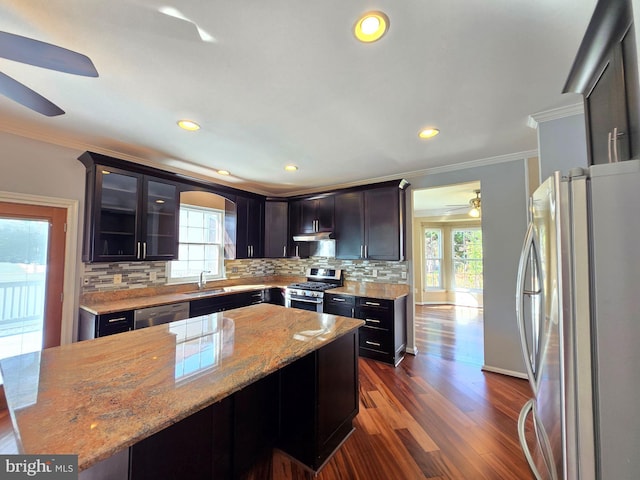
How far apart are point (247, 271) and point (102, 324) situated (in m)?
2.28

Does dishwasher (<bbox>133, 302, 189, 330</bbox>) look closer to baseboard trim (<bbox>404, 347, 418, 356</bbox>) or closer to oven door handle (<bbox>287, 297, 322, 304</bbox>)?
oven door handle (<bbox>287, 297, 322, 304</bbox>)

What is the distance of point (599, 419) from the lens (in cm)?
77

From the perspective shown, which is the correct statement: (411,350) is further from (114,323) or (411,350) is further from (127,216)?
(127,216)

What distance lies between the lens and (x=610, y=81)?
1.06 metres

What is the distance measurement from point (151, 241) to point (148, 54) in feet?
7.03

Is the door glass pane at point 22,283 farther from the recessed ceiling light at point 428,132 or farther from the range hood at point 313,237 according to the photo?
the recessed ceiling light at point 428,132

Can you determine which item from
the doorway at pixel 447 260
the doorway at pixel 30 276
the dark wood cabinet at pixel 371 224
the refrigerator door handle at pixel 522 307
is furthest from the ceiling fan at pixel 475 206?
the doorway at pixel 30 276

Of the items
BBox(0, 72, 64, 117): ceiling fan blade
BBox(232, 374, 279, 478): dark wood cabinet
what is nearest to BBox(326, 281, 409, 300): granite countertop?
BBox(232, 374, 279, 478): dark wood cabinet

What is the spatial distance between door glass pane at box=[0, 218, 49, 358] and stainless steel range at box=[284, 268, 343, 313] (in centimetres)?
268

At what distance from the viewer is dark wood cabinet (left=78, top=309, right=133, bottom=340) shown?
7.76 feet

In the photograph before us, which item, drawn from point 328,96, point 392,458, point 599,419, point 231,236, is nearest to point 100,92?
point 328,96

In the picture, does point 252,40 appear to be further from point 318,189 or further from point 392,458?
point 318,189

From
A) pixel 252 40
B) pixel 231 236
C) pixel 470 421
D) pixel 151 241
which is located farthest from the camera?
pixel 231 236

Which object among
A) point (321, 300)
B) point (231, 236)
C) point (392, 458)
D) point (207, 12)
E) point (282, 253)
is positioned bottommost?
point (392, 458)
